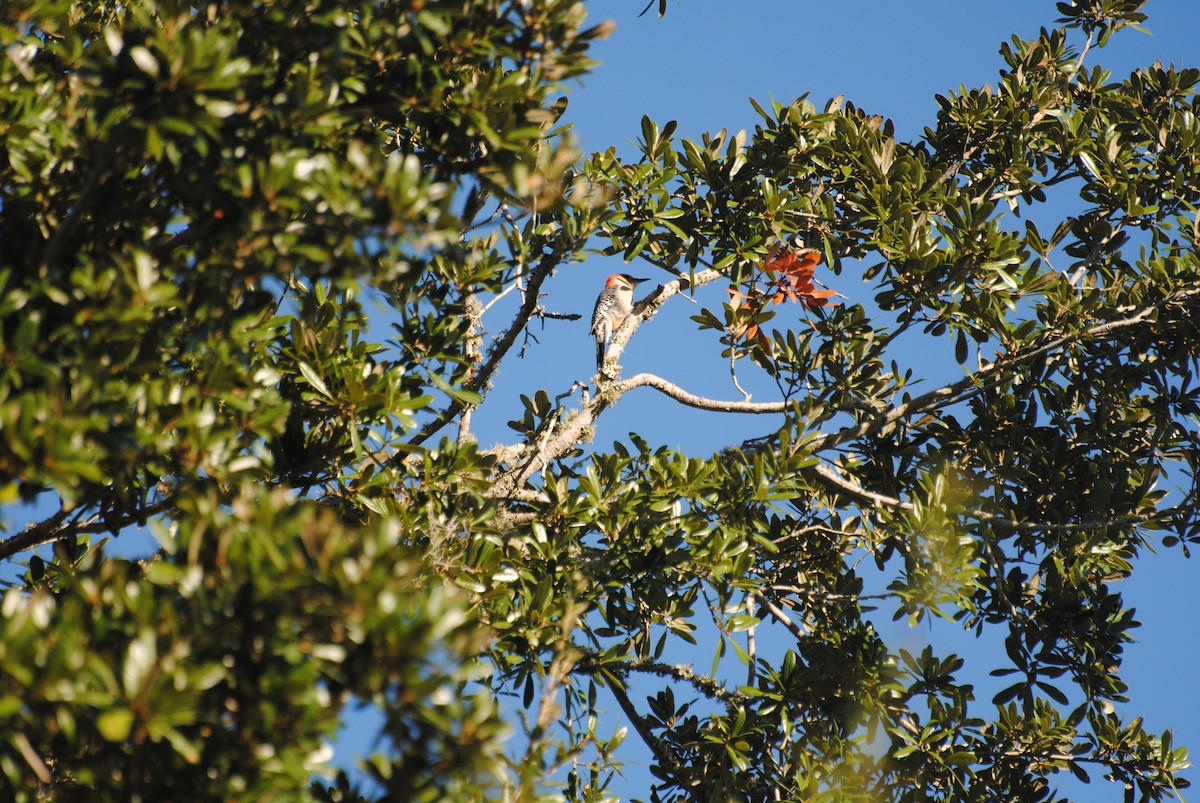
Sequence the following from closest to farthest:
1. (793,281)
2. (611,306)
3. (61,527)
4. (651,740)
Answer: (61,527) < (651,740) < (793,281) < (611,306)

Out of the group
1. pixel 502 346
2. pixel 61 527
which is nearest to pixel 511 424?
pixel 502 346

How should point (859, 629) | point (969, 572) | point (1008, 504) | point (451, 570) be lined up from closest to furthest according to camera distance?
point (451, 570) → point (969, 572) → point (859, 629) → point (1008, 504)

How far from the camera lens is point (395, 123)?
4445 millimetres

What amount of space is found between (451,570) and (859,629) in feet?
5.90

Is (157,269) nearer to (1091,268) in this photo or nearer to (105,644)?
(105,644)

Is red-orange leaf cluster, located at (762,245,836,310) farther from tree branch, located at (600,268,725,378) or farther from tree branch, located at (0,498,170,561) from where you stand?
tree branch, located at (0,498,170,561)

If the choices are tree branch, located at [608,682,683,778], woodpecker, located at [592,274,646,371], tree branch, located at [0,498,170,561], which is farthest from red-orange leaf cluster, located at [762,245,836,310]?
tree branch, located at [0,498,170,561]

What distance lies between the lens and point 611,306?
237 inches

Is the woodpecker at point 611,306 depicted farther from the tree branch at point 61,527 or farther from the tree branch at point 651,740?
the tree branch at point 61,527

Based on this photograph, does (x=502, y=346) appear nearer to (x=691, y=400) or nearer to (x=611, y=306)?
(x=691, y=400)

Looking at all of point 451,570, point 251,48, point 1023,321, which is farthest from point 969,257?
point 251,48

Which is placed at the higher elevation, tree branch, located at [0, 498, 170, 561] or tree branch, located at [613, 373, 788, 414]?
tree branch, located at [613, 373, 788, 414]

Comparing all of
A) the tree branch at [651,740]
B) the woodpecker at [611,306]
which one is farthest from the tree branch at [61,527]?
the woodpecker at [611,306]

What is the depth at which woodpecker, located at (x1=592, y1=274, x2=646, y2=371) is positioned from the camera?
585 centimetres
